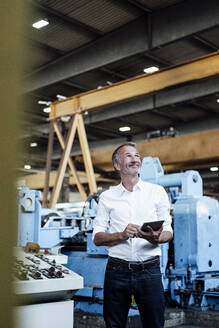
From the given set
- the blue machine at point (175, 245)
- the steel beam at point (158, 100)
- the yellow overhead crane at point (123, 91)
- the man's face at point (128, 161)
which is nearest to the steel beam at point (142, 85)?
the yellow overhead crane at point (123, 91)

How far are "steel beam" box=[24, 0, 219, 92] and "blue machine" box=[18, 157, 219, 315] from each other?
2.33 metres

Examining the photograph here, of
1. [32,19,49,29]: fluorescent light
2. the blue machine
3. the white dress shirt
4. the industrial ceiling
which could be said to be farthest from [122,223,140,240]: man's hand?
[32,19,49,29]: fluorescent light

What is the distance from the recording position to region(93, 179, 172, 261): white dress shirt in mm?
1904

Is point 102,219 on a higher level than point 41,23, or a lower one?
lower

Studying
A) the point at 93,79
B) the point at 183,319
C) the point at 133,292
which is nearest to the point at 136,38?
the point at 93,79

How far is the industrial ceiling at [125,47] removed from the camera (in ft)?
19.9

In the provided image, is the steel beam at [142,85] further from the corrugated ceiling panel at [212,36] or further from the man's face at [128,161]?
the man's face at [128,161]

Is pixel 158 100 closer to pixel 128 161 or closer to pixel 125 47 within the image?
pixel 125 47

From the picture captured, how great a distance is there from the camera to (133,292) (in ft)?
6.15

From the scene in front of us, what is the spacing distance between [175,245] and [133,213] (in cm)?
270

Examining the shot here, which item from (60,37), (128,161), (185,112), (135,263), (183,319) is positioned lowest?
(183,319)

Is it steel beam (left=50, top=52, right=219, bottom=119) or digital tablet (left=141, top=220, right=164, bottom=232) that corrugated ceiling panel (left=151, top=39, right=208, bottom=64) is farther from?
digital tablet (left=141, top=220, right=164, bottom=232)

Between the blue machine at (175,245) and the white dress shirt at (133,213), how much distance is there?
6.46 ft

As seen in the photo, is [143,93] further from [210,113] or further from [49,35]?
[210,113]
